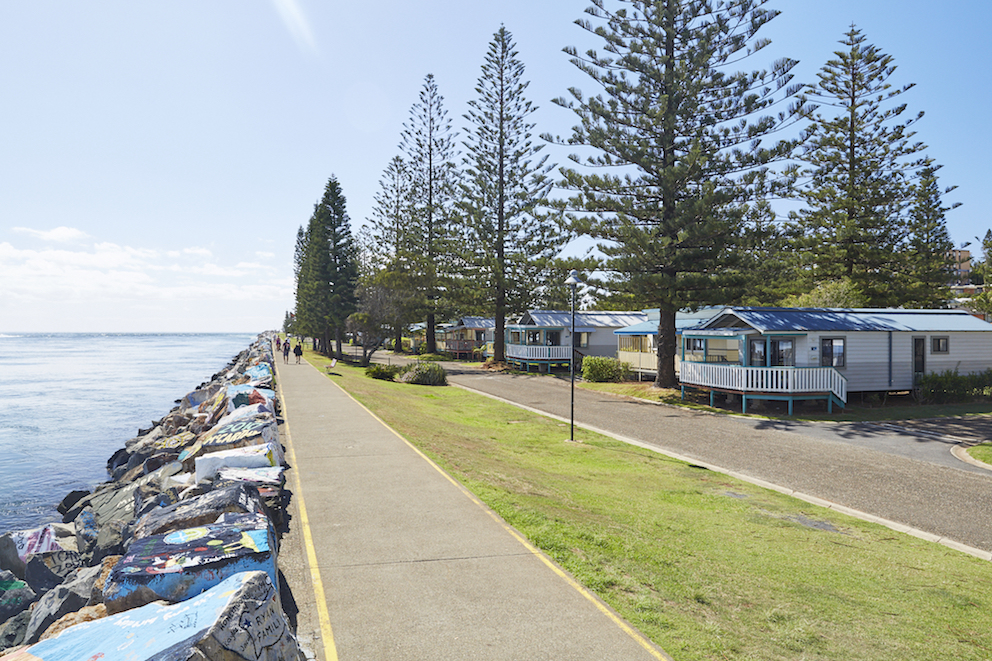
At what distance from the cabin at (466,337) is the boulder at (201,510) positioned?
43.5 meters

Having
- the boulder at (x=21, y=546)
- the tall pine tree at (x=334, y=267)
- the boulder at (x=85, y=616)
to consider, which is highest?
the tall pine tree at (x=334, y=267)

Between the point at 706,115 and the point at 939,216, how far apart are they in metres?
26.3

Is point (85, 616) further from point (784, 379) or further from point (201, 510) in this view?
point (784, 379)

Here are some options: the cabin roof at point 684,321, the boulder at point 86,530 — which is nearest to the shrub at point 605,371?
the cabin roof at point 684,321

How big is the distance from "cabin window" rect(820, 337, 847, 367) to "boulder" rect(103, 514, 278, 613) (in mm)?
21667

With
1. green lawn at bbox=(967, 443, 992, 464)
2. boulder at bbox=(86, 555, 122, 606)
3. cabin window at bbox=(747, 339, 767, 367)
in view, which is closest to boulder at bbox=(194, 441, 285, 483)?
boulder at bbox=(86, 555, 122, 606)

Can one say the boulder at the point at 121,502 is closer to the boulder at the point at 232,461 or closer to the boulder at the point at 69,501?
the boulder at the point at 69,501

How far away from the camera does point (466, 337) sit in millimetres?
62906

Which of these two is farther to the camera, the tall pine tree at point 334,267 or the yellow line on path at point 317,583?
the tall pine tree at point 334,267

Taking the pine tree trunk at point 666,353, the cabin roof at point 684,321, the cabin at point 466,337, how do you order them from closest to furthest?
the pine tree trunk at point 666,353 < the cabin roof at point 684,321 < the cabin at point 466,337

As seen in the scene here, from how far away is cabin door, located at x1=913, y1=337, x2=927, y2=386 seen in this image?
23.6 meters

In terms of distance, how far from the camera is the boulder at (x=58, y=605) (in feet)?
22.9

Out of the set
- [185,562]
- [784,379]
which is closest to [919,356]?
[784,379]

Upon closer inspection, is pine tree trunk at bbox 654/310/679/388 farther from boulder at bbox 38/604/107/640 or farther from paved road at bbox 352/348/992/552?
boulder at bbox 38/604/107/640
